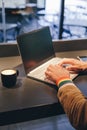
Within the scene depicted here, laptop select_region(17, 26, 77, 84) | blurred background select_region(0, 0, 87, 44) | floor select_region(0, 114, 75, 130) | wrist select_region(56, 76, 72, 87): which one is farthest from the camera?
blurred background select_region(0, 0, 87, 44)

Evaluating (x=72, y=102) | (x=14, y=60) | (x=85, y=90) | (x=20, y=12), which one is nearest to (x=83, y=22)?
(x=20, y=12)

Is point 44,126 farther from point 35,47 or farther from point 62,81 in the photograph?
point 62,81

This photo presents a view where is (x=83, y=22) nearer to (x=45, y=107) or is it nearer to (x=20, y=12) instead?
(x=20, y=12)

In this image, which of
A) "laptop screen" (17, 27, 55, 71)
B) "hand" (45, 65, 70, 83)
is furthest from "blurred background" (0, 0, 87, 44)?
"hand" (45, 65, 70, 83)

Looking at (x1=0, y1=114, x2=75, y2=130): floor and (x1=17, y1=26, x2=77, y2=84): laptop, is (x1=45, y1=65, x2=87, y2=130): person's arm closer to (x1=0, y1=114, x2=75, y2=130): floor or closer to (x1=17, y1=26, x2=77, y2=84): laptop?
(x1=17, y1=26, x2=77, y2=84): laptop

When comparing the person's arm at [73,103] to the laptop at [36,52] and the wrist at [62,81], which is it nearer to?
the wrist at [62,81]

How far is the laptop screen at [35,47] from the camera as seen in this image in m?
1.22

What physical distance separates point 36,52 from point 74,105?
0.55m

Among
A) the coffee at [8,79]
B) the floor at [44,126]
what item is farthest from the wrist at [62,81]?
the floor at [44,126]

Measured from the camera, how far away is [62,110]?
3.32 feet

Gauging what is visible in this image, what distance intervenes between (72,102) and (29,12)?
2.73 m

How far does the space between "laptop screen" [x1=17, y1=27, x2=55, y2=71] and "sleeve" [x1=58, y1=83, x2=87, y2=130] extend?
0.36 m

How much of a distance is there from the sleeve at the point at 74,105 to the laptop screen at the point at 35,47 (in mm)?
364

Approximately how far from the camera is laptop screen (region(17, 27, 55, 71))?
122 cm
